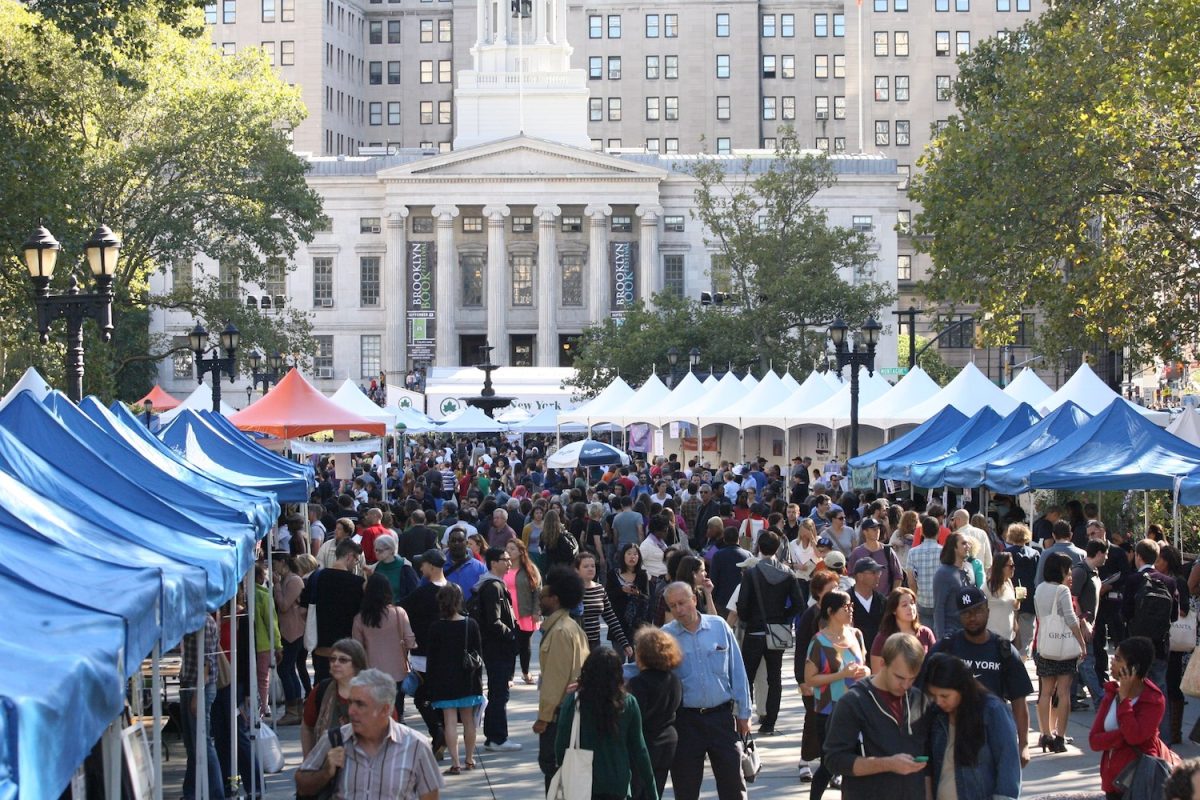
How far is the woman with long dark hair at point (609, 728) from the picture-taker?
8.53 m

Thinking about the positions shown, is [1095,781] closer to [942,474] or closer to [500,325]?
[942,474]

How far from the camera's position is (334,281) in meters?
96.3

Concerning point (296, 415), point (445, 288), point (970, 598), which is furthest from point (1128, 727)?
point (445, 288)

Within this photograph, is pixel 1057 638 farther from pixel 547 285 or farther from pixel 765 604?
pixel 547 285

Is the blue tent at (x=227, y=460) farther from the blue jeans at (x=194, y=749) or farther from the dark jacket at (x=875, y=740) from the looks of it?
the dark jacket at (x=875, y=740)

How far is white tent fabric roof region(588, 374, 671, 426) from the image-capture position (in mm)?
39750

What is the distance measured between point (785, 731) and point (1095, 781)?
3.07 m

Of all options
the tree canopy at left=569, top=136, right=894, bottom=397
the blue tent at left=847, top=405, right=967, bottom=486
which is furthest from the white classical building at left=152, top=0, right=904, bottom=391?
the blue tent at left=847, top=405, right=967, bottom=486

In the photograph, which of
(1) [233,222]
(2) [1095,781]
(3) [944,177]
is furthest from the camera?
(1) [233,222]

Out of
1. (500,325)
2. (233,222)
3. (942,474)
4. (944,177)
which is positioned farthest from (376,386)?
(942,474)

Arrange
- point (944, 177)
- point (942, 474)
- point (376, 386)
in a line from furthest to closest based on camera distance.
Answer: point (376, 386) < point (944, 177) < point (942, 474)

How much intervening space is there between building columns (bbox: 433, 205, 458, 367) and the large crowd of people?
70.2 meters

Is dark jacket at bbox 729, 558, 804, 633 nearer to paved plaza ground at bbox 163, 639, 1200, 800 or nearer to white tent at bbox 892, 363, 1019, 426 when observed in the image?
paved plaza ground at bbox 163, 639, 1200, 800

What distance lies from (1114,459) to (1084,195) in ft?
44.5
